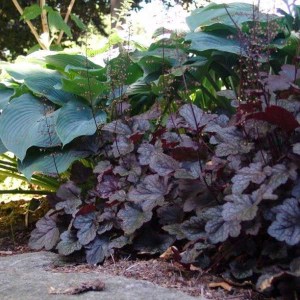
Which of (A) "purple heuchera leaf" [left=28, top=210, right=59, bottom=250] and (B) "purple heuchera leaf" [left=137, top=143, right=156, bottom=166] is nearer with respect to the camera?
(B) "purple heuchera leaf" [left=137, top=143, right=156, bottom=166]

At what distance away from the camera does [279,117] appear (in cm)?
182

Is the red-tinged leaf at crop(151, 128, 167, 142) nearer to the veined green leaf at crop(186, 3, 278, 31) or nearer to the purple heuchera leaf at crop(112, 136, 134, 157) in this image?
the purple heuchera leaf at crop(112, 136, 134, 157)

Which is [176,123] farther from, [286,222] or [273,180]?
[286,222]

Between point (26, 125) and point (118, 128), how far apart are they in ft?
1.81

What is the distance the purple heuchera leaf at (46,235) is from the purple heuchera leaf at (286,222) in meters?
1.13

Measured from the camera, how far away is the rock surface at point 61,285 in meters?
1.69

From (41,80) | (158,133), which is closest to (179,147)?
(158,133)

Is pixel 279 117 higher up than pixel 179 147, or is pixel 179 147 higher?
pixel 279 117

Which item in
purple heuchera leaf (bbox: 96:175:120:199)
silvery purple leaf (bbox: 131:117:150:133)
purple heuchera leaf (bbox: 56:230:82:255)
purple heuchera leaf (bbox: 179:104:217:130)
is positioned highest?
purple heuchera leaf (bbox: 179:104:217:130)

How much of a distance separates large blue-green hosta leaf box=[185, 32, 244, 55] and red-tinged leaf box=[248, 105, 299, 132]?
0.71 m

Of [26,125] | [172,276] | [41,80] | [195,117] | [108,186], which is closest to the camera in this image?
[172,276]

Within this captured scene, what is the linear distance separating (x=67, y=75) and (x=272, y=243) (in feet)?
5.25

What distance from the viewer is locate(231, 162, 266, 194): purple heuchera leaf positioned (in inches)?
68.8

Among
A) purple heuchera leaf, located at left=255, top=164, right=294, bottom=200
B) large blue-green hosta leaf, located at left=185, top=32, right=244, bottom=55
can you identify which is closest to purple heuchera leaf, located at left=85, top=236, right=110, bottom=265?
purple heuchera leaf, located at left=255, top=164, right=294, bottom=200
